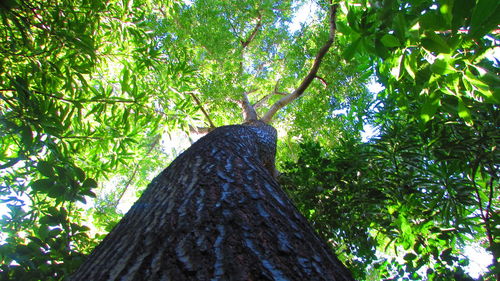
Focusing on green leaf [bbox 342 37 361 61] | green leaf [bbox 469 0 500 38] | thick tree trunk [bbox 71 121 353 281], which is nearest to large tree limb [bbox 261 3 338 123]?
green leaf [bbox 342 37 361 61]

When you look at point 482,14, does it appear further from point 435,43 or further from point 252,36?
point 252,36

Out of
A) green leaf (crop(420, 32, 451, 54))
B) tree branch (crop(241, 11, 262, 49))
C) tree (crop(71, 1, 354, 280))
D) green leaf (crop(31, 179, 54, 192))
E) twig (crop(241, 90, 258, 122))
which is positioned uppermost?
tree branch (crop(241, 11, 262, 49))

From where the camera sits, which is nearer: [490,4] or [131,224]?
[490,4]

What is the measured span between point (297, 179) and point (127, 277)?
2.37 meters

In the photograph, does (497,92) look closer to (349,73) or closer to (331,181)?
(331,181)

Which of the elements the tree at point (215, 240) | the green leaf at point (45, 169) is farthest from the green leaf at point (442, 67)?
the green leaf at point (45, 169)

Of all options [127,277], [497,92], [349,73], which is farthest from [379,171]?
[349,73]

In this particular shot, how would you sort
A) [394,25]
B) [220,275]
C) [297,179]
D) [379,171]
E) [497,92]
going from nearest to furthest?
[220,275], [497,92], [394,25], [379,171], [297,179]

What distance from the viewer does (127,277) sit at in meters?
0.74

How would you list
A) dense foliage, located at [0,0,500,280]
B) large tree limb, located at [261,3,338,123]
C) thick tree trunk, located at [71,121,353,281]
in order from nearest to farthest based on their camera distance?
thick tree trunk, located at [71,121,353,281] → dense foliage, located at [0,0,500,280] → large tree limb, located at [261,3,338,123]

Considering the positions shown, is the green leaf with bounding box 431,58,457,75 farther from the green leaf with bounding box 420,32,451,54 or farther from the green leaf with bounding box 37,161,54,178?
the green leaf with bounding box 37,161,54,178

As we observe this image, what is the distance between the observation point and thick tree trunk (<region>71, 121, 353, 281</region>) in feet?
2.38

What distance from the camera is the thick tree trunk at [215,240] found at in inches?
28.5

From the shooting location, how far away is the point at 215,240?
32.9 inches
